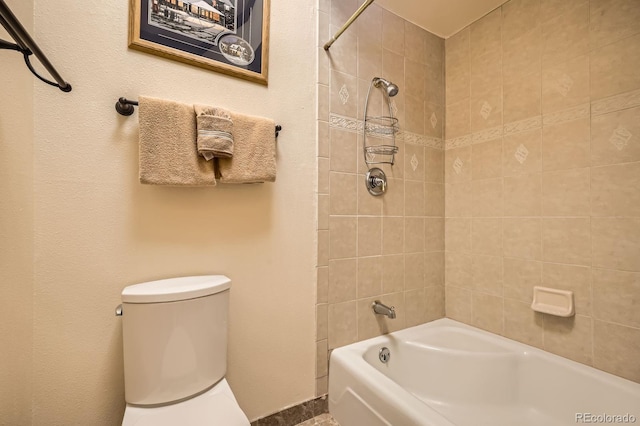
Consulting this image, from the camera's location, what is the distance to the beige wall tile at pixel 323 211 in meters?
1.39

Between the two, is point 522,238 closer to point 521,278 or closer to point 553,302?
point 521,278

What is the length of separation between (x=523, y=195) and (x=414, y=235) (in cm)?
61

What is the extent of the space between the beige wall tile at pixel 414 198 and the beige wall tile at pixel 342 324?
2.21 feet

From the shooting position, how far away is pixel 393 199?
1638 millimetres

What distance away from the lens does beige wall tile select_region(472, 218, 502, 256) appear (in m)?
1.59

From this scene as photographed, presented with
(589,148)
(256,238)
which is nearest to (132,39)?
(256,238)

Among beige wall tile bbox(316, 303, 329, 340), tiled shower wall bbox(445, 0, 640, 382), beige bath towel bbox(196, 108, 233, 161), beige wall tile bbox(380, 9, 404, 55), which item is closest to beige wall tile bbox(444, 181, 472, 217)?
tiled shower wall bbox(445, 0, 640, 382)

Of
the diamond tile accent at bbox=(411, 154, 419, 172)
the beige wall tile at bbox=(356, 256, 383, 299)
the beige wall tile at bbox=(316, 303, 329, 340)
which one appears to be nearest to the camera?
the beige wall tile at bbox=(316, 303, 329, 340)

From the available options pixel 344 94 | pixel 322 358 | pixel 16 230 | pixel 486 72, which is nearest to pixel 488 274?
pixel 322 358

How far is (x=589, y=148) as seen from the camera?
125 cm

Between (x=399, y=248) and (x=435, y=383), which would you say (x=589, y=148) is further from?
(x=435, y=383)

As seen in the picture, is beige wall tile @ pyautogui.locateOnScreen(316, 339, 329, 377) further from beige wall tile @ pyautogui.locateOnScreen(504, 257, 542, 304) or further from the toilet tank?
beige wall tile @ pyautogui.locateOnScreen(504, 257, 542, 304)

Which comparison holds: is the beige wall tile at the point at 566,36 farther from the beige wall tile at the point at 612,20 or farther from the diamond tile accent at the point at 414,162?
the diamond tile accent at the point at 414,162

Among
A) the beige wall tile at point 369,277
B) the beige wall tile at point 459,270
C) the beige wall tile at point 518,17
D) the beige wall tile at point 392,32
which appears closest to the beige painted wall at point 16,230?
the beige wall tile at point 369,277
